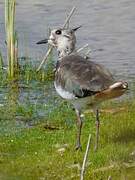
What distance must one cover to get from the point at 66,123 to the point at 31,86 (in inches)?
84.4

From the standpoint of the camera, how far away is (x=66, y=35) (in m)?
10.1

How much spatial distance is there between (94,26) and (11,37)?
157 inches

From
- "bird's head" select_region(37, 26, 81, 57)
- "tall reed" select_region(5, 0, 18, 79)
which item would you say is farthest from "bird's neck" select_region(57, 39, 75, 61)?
"tall reed" select_region(5, 0, 18, 79)

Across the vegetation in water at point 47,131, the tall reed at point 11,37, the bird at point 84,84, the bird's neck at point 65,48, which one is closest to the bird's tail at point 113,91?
the bird at point 84,84

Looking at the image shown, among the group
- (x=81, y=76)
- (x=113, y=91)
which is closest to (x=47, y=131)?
(x=81, y=76)

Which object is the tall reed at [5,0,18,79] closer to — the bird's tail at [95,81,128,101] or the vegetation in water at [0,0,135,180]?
the vegetation in water at [0,0,135,180]

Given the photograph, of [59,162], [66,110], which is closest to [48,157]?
[59,162]

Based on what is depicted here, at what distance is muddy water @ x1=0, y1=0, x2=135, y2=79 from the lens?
14.4 metres

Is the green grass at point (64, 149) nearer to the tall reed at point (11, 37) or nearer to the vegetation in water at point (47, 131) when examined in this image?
the vegetation in water at point (47, 131)

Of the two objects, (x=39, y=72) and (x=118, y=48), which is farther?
(x=118, y=48)

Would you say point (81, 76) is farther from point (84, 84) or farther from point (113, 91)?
point (113, 91)

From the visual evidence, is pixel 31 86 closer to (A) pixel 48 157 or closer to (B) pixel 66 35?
(B) pixel 66 35

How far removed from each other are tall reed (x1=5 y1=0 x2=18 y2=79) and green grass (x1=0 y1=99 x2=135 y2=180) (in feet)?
5.65

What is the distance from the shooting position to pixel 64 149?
9.41 m
